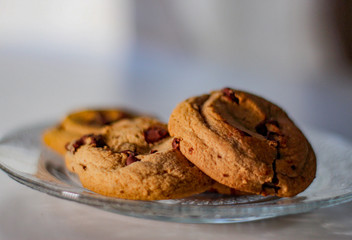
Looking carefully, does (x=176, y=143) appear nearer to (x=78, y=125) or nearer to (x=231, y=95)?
(x=231, y=95)

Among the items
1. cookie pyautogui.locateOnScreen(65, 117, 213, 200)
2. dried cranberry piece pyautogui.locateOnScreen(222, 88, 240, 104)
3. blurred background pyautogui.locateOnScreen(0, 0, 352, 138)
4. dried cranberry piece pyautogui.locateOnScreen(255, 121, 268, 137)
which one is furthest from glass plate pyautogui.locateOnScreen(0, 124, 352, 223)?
blurred background pyautogui.locateOnScreen(0, 0, 352, 138)

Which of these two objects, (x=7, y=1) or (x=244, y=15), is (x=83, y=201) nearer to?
(x=244, y=15)

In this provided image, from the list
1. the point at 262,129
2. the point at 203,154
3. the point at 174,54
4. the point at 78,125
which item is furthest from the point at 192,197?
the point at 174,54

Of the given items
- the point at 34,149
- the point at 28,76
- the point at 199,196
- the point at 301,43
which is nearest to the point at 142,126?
the point at 199,196

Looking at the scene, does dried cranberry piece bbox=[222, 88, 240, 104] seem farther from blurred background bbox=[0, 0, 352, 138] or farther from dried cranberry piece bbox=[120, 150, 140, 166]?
blurred background bbox=[0, 0, 352, 138]

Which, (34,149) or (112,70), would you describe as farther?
(112,70)

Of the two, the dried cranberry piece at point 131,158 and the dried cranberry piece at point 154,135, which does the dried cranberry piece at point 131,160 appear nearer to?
the dried cranberry piece at point 131,158
